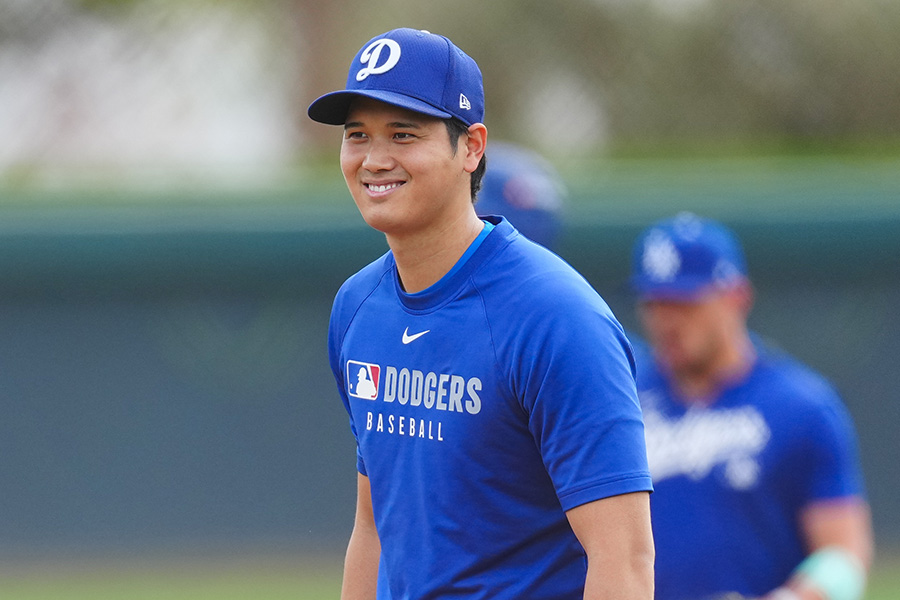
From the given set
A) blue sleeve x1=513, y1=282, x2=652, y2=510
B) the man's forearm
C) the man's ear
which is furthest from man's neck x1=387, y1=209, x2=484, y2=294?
the man's forearm

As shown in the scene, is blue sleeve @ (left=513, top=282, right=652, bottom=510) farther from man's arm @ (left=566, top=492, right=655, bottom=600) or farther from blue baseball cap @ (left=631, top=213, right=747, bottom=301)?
blue baseball cap @ (left=631, top=213, right=747, bottom=301)

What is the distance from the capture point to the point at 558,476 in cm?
244

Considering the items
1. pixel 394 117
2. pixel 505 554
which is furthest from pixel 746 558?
pixel 394 117

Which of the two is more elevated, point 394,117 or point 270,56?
point 270,56

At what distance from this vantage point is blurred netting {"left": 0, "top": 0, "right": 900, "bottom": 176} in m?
9.00

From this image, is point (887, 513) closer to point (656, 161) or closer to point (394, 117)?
point (656, 161)

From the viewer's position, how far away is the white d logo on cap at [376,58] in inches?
104

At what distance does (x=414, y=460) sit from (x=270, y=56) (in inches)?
275

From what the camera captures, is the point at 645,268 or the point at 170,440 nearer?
the point at 645,268

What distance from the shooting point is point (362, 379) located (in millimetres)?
2828

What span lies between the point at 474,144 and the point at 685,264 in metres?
2.27

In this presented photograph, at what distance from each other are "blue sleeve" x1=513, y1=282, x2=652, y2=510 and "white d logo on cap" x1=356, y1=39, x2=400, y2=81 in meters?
0.62

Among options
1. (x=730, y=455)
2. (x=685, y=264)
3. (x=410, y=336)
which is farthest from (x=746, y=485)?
(x=410, y=336)

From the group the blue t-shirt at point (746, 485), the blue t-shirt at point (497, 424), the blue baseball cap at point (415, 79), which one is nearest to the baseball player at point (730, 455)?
the blue t-shirt at point (746, 485)
